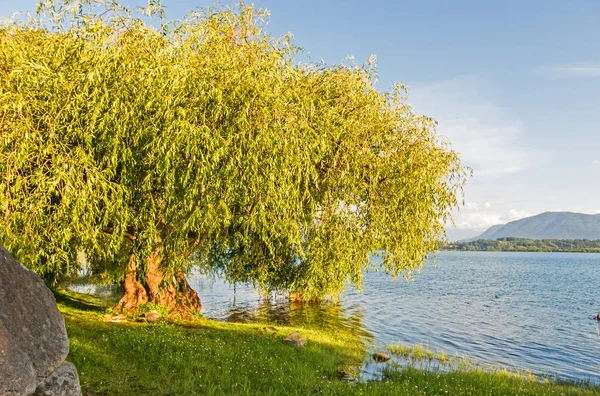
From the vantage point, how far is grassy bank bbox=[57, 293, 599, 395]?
1217 centimetres

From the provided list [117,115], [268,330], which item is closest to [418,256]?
[268,330]

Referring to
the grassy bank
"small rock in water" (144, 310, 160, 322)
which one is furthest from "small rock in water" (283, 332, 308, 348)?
"small rock in water" (144, 310, 160, 322)

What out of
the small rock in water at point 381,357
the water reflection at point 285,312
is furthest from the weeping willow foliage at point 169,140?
the water reflection at point 285,312

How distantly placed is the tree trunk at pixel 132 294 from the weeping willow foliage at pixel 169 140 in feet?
11.3

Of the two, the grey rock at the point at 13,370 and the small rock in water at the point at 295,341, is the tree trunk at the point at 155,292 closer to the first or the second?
the small rock in water at the point at 295,341

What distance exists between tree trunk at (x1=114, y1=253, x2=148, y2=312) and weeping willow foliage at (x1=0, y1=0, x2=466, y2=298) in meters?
3.44

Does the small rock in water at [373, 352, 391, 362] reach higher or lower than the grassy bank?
lower

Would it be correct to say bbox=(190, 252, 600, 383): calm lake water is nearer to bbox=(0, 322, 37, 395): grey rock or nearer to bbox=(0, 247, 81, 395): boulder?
bbox=(0, 247, 81, 395): boulder

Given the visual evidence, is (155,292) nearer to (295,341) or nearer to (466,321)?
(295,341)

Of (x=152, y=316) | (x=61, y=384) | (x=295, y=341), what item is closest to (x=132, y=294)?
(x=152, y=316)

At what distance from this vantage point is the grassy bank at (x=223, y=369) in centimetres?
1217

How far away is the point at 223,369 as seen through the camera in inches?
544

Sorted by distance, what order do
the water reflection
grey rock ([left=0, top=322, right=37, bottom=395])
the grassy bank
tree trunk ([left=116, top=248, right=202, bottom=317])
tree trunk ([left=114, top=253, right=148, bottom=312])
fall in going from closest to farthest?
1. grey rock ([left=0, top=322, right=37, bottom=395])
2. the grassy bank
3. tree trunk ([left=116, top=248, right=202, bottom=317])
4. tree trunk ([left=114, top=253, right=148, bottom=312])
5. the water reflection

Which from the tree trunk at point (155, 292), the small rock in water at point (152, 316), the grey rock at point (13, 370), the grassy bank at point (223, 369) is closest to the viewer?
the grey rock at point (13, 370)
